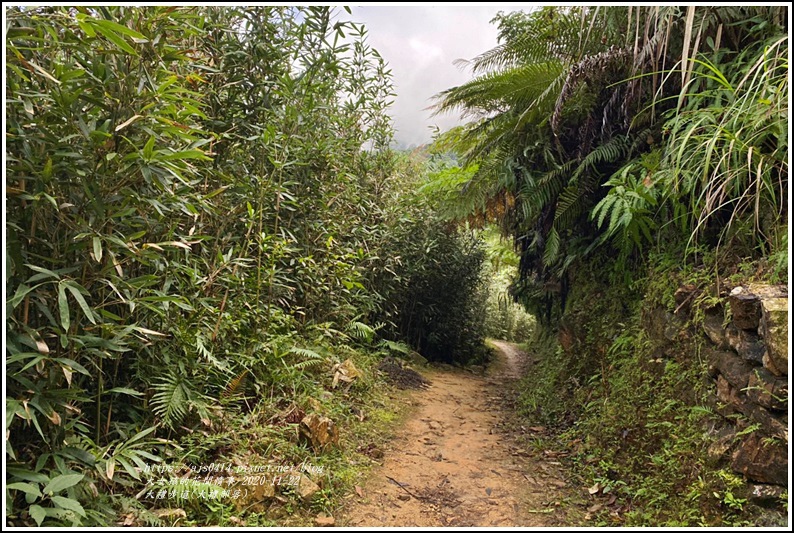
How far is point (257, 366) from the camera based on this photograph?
3.09m

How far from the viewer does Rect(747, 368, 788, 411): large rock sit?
5.96 feet

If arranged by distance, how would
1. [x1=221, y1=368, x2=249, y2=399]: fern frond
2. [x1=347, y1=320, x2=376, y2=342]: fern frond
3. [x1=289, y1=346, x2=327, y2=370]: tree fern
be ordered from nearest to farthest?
[x1=221, y1=368, x2=249, y2=399]: fern frond → [x1=289, y1=346, x2=327, y2=370]: tree fern → [x1=347, y1=320, x2=376, y2=342]: fern frond

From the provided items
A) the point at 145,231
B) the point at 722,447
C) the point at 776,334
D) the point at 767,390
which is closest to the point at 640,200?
the point at 776,334

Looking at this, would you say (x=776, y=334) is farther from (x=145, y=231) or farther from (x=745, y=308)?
(x=145, y=231)

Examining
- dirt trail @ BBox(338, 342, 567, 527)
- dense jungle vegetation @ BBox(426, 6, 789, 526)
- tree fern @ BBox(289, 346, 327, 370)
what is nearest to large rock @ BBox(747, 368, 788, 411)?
dense jungle vegetation @ BBox(426, 6, 789, 526)

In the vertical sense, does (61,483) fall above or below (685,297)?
below

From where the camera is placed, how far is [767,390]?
1.86 meters

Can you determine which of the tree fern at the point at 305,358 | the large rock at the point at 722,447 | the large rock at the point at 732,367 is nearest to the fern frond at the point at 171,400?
the tree fern at the point at 305,358

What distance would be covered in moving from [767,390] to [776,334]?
9.7 inches

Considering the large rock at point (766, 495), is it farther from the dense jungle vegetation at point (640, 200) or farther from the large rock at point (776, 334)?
the large rock at point (776, 334)

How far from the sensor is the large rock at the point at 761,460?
1767 millimetres

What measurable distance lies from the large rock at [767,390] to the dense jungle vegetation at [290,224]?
355 mm

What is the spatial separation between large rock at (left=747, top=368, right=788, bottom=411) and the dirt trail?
1142 millimetres

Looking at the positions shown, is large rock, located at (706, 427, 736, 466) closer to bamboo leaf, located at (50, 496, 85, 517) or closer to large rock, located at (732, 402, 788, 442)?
large rock, located at (732, 402, 788, 442)
